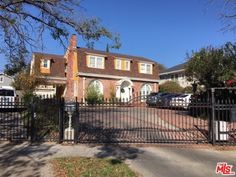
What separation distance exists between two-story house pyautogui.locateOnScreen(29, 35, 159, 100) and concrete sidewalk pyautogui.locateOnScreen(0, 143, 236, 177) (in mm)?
28423

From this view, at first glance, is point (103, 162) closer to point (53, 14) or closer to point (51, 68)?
point (53, 14)

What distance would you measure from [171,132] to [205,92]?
8684mm

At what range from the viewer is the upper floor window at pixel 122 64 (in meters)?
45.0

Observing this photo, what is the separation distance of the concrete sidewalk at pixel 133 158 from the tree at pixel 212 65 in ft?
38.2

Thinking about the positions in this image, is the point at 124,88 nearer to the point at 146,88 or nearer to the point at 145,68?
the point at 146,88

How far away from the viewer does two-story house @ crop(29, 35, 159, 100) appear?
135 feet

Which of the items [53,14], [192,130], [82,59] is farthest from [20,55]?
[82,59]

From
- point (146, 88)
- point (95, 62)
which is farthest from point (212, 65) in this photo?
point (146, 88)

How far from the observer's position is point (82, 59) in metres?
41.7

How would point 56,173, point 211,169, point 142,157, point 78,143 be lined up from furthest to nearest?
point 78,143
point 142,157
point 211,169
point 56,173

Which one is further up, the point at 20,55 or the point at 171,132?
the point at 20,55

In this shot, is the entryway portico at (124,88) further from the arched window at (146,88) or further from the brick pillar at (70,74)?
the brick pillar at (70,74)

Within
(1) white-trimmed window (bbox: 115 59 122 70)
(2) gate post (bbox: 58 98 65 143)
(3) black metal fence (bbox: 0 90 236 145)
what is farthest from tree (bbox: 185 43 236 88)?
(1) white-trimmed window (bbox: 115 59 122 70)

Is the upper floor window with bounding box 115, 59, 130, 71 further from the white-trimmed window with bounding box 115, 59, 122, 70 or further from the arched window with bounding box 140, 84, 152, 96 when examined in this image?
the arched window with bounding box 140, 84, 152, 96
